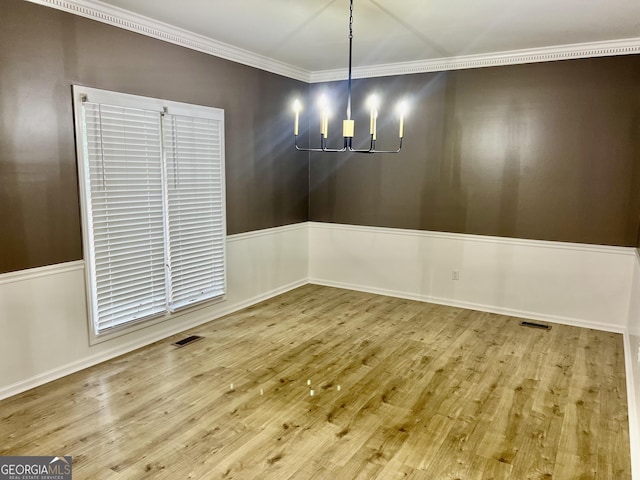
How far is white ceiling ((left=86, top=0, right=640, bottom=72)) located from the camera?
324 cm

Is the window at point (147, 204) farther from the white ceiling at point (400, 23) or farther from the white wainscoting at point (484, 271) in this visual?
the white wainscoting at point (484, 271)

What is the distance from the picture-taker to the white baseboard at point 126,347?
3114 millimetres

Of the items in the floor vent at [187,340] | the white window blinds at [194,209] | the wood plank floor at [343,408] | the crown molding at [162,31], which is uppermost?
the crown molding at [162,31]

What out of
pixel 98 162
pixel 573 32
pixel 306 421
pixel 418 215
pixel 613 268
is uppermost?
pixel 573 32

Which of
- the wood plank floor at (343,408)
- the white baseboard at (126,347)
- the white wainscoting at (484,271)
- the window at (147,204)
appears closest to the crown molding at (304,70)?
the window at (147,204)

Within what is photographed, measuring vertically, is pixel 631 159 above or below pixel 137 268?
above

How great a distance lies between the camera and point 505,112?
4.70 metres

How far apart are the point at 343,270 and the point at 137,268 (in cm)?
293

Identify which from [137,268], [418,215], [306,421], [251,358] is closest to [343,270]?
[418,215]

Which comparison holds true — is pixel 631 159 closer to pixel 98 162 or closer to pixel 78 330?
pixel 98 162

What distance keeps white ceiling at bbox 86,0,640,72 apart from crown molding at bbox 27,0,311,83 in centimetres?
7

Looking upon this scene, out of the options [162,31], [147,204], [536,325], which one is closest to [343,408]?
[147,204]

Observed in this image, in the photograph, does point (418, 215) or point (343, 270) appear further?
point (343, 270)

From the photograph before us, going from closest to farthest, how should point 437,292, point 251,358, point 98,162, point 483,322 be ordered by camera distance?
point 98,162
point 251,358
point 483,322
point 437,292
